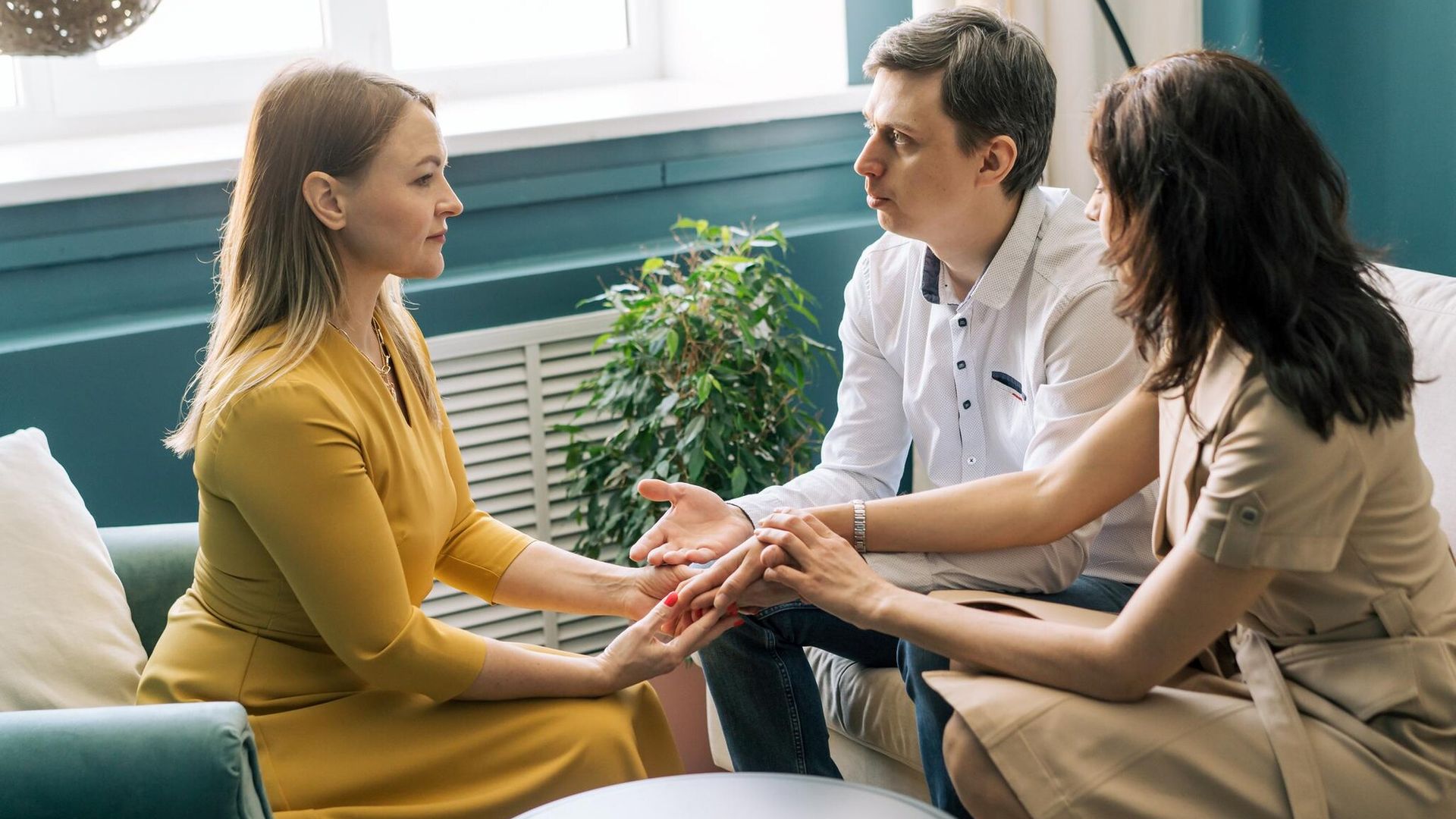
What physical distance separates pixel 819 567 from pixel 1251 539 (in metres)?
0.54

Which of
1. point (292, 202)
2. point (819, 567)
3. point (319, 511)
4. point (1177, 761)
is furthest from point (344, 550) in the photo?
point (1177, 761)

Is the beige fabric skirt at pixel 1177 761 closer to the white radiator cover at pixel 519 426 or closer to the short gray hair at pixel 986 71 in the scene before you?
the short gray hair at pixel 986 71

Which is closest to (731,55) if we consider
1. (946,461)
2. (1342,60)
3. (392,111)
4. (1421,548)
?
(1342,60)

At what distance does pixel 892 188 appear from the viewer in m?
1.92

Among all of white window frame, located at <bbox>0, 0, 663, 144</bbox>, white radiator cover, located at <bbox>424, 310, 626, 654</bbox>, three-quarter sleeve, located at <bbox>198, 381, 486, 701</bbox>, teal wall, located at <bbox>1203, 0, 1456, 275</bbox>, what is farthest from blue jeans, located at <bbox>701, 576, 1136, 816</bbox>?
white window frame, located at <bbox>0, 0, 663, 144</bbox>

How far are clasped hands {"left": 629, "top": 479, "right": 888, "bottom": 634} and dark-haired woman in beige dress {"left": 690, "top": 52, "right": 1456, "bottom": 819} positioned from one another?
9.7 inches

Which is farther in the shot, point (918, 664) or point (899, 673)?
point (899, 673)

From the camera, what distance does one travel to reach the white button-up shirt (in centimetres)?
180

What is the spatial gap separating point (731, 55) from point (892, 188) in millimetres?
1424

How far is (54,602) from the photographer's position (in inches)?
69.7

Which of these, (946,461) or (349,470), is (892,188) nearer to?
(946,461)

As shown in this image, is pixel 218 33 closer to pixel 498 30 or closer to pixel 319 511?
pixel 498 30

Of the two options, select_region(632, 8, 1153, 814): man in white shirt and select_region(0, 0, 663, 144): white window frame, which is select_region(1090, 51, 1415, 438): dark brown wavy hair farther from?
select_region(0, 0, 663, 144): white window frame

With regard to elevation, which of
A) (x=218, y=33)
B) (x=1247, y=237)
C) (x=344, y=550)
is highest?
(x=218, y=33)
